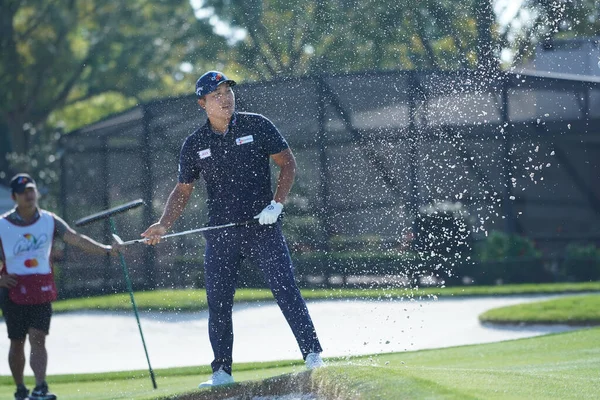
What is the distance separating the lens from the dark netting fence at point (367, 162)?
718 inches

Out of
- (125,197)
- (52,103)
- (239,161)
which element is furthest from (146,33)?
(239,161)

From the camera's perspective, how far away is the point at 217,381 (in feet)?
23.8

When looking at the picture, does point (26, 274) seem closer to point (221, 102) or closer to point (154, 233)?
point (154, 233)

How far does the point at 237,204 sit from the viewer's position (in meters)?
7.29

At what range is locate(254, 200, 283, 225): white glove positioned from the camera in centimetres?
695

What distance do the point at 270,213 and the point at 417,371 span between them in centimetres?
121

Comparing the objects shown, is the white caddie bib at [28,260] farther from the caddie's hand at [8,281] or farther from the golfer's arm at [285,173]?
the golfer's arm at [285,173]

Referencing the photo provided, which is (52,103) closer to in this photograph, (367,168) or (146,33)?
(146,33)

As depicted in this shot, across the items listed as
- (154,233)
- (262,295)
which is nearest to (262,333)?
(262,295)

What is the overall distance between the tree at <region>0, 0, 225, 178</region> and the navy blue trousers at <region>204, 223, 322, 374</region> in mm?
26166

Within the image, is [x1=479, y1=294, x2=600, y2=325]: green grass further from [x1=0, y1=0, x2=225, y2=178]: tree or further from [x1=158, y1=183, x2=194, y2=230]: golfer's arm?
[x1=0, y1=0, x2=225, y2=178]: tree

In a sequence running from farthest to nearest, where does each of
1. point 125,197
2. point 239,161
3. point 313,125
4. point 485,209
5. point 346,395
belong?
point 485,209, point 125,197, point 313,125, point 239,161, point 346,395

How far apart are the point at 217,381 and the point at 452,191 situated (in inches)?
544

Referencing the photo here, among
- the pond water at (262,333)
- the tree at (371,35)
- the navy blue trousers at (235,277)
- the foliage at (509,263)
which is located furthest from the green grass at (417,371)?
the tree at (371,35)
